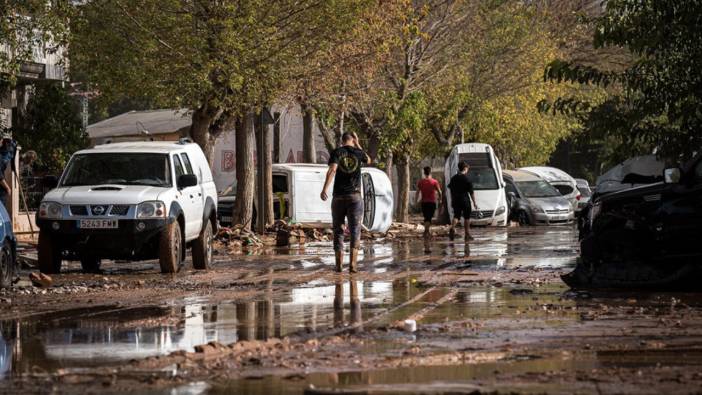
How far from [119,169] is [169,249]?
1752 mm

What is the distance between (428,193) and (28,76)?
32.9ft

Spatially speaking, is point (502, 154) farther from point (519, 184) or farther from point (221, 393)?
point (221, 393)

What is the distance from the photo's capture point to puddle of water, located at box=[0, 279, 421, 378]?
32.3 ft

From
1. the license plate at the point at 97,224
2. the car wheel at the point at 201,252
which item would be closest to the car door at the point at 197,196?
the car wheel at the point at 201,252

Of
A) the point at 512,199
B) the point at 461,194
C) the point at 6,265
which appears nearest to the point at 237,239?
the point at 461,194

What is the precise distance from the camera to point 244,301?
14430mm

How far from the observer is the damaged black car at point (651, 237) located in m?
14.9

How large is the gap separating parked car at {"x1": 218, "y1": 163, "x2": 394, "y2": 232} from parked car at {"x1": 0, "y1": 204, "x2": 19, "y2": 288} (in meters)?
17.4

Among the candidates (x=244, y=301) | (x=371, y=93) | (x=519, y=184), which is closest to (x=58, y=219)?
(x=244, y=301)

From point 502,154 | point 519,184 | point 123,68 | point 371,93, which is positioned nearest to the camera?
point 123,68

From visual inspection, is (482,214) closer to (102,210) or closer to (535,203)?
(535,203)

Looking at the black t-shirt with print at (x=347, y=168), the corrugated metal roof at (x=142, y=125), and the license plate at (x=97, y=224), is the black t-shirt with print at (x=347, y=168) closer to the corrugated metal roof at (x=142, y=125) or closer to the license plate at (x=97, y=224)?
the license plate at (x=97, y=224)

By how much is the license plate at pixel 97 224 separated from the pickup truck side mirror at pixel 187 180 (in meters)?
1.28

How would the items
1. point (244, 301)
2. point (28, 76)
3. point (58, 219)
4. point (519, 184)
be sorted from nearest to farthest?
point (244, 301) → point (58, 219) → point (28, 76) → point (519, 184)
